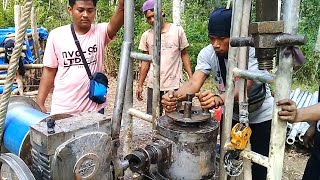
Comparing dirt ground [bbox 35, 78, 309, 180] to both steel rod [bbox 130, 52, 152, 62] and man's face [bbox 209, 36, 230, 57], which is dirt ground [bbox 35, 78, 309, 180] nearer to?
man's face [bbox 209, 36, 230, 57]

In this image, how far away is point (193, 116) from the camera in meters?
2.00

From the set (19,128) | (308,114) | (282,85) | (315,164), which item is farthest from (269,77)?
(19,128)

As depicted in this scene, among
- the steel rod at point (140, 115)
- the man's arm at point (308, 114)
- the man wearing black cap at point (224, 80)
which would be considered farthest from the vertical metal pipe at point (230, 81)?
the steel rod at point (140, 115)

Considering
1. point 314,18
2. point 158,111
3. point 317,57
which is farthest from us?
point 314,18

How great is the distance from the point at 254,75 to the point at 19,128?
1.35 m

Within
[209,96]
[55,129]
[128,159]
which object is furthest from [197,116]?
[55,129]

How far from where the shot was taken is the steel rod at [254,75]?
1.70 metres

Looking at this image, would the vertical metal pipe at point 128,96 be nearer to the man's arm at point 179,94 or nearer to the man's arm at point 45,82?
the man's arm at point 179,94

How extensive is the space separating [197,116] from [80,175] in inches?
27.9

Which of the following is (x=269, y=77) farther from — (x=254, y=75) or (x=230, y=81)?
(x=230, y=81)

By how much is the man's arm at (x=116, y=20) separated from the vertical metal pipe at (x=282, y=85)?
1.38 m

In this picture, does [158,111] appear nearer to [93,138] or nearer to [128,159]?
[128,159]

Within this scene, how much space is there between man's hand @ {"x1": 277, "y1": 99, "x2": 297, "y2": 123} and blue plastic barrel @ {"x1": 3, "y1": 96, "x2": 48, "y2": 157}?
1314 mm

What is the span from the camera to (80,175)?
171cm
